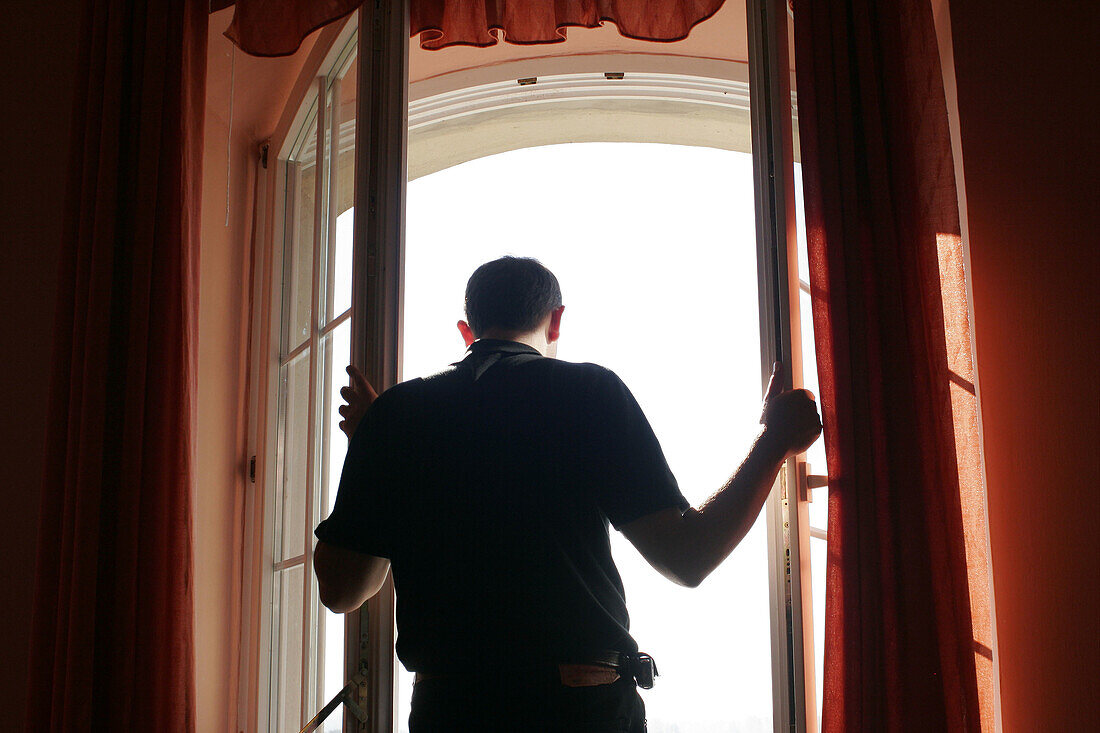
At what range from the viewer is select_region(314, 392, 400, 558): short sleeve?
4.28 ft

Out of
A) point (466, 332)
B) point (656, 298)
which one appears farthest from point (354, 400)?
point (656, 298)

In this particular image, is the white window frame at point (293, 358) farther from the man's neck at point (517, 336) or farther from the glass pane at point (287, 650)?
the man's neck at point (517, 336)

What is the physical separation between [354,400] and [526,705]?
2.25ft

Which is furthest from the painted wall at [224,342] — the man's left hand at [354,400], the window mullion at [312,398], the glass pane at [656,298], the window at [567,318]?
the glass pane at [656,298]

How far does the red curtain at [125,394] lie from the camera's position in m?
1.59

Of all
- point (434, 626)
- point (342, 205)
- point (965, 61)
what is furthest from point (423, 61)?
point (434, 626)

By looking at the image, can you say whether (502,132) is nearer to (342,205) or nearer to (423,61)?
(423,61)

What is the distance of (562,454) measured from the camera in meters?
1.24

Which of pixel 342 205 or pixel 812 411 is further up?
pixel 342 205

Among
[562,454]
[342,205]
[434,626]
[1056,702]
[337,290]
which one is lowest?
[1056,702]

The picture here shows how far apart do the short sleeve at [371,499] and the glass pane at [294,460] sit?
704mm

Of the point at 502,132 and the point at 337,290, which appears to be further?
the point at 502,132

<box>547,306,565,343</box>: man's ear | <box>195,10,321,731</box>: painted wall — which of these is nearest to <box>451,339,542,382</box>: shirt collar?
<box>547,306,565,343</box>: man's ear

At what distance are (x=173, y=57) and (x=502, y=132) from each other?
154 cm
